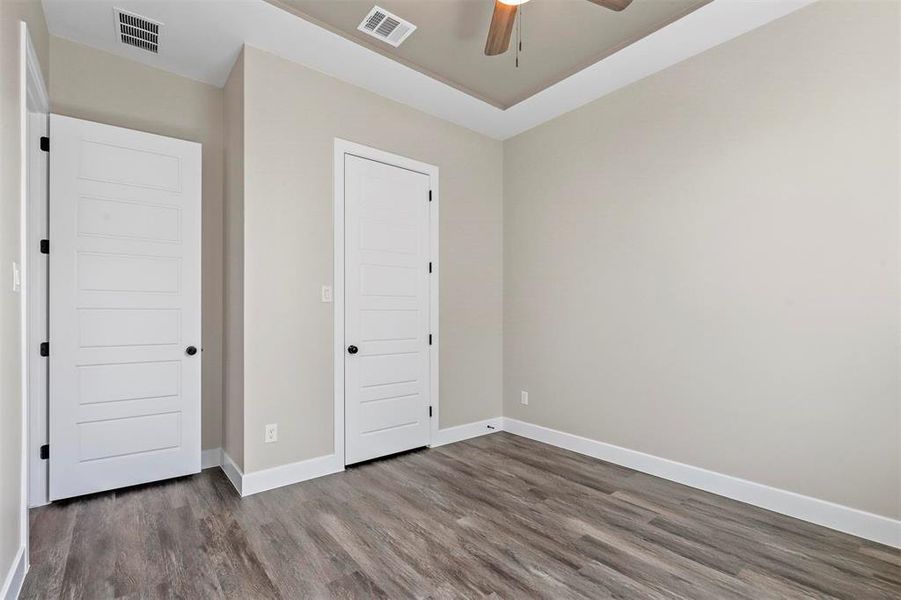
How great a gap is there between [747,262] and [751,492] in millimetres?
1452

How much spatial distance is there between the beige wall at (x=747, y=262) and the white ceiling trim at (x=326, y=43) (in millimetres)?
169

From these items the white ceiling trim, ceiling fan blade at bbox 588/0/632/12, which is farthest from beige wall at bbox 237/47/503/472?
ceiling fan blade at bbox 588/0/632/12

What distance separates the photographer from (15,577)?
184cm

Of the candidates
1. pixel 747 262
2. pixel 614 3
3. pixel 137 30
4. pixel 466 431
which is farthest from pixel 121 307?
pixel 747 262

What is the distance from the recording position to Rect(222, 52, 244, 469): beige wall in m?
3.00

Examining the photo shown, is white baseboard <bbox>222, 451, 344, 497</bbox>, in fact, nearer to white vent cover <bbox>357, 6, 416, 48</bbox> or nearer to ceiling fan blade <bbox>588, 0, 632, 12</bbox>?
white vent cover <bbox>357, 6, 416, 48</bbox>

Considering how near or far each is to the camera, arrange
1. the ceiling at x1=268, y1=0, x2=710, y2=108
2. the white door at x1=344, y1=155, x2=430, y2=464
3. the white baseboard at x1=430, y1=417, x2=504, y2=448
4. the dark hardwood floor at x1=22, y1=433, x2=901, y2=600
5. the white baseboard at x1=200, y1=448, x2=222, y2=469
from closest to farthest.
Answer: the dark hardwood floor at x1=22, y1=433, x2=901, y2=600, the ceiling at x1=268, y1=0, x2=710, y2=108, the white baseboard at x1=200, y1=448, x2=222, y2=469, the white door at x1=344, y1=155, x2=430, y2=464, the white baseboard at x1=430, y1=417, x2=504, y2=448

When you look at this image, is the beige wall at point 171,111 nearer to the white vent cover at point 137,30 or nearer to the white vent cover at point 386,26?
the white vent cover at point 137,30

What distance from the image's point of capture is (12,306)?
6.08ft

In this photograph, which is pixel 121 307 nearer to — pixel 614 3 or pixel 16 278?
pixel 16 278

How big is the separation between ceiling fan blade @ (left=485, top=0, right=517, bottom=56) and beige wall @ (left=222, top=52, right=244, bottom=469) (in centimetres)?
175

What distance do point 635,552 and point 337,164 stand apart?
3.18m

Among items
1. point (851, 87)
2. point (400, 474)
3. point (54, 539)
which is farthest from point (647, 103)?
point (54, 539)

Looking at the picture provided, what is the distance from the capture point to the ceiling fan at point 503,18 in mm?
2223
